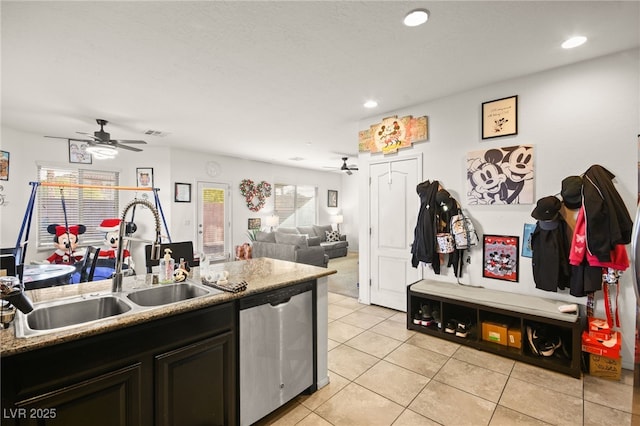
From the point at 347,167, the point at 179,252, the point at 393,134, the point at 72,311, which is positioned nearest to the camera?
the point at 72,311

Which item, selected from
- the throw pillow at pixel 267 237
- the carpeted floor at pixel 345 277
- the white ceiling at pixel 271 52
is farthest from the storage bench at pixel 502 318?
the throw pillow at pixel 267 237

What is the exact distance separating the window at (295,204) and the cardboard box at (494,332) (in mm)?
6298

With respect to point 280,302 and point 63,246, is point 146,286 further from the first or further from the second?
point 63,246

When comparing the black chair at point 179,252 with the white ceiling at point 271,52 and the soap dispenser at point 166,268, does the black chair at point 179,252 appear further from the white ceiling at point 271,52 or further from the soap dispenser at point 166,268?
the white ceiling at point 271,52

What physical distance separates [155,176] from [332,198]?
18.2 feet

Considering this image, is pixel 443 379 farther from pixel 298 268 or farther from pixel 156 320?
pixel 156 320

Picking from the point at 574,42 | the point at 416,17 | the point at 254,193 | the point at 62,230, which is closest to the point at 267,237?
the point at 254,193

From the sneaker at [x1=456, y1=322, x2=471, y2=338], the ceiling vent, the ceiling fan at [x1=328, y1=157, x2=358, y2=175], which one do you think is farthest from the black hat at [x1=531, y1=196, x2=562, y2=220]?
the ceiling vent

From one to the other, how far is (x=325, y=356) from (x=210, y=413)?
2.99 feet

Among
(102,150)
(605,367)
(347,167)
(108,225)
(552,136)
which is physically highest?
(347,167)

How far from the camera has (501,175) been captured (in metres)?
Result: 2.95

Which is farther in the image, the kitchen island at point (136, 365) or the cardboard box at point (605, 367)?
the cardboard box at point (605, 367)

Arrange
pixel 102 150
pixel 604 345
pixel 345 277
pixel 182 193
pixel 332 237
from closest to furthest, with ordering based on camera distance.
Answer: pixel 604 345 → pixel 102 150 → pixel 345 277 → pixel 182 193 → pixel 332 237

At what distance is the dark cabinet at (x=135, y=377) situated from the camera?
1.04 meters
